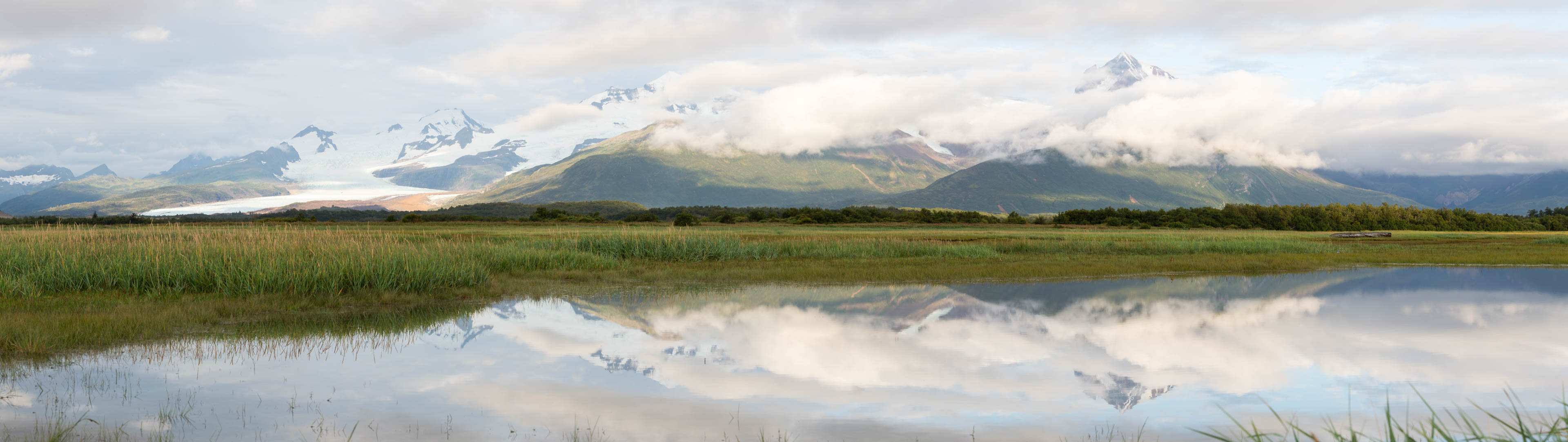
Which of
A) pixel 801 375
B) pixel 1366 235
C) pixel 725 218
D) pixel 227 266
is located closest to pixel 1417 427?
pixel 801 375

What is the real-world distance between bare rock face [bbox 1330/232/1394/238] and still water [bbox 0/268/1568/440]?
5688 cm

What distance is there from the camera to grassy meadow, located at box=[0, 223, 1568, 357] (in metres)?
16.8

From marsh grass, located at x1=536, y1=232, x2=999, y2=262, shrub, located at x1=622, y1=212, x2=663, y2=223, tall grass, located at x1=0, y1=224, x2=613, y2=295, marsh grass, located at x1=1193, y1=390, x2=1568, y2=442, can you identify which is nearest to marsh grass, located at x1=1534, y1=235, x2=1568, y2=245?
marsh grass, located at x1=536, y1=232, x2=999, y2=262

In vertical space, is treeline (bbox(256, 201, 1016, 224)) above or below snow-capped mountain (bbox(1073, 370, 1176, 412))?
above

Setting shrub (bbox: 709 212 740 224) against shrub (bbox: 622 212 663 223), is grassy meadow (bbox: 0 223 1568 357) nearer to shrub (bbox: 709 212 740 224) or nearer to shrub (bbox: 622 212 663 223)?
shrub (bbox: 622 212 663 223)

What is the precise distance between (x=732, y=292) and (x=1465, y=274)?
30.8 meters

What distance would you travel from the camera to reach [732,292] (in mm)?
24891

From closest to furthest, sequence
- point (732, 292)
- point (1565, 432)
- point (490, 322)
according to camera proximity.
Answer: point (1565, 432) → point (490, 322) → point (732, 292)

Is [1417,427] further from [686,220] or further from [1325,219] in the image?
[1325,219]

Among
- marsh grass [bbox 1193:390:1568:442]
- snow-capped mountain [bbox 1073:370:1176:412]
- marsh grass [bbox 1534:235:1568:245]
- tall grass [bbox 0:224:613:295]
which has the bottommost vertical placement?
marsh grass [bbox 1534:235:1568:245]

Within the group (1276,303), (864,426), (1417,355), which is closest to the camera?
(864,426)

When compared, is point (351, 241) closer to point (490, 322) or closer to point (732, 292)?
point (490, 322)

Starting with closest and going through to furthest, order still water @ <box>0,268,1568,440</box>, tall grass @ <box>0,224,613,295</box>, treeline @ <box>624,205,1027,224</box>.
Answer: still water @ <box>0,268,1568,440</box> < tall grass @ <box>0,224,613,295</box> < treeline @ <box>624,205,1027,224</box>

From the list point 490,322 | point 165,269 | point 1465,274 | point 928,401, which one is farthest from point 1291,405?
point 1465,274
